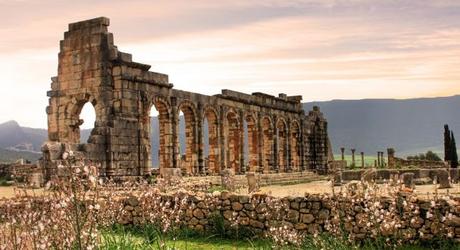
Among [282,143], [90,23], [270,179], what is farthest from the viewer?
[282,143]

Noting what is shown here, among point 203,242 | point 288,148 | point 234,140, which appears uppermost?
point 234,140

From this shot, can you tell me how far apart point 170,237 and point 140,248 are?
131 inches

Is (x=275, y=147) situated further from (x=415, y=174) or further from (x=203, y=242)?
(x=203, y=242)

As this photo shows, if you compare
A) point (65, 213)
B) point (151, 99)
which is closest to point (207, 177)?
point (151, 99)

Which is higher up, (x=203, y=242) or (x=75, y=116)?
(x=75, y=116)

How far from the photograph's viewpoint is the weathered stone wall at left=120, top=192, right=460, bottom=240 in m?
10.9

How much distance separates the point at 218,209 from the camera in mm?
12977

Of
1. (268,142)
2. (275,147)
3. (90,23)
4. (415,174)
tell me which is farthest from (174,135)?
(275,147)

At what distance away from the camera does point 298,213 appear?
40.7 ft

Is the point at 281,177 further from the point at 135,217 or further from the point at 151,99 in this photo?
the point at 135,217

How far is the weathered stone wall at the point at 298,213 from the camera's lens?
10.9 m

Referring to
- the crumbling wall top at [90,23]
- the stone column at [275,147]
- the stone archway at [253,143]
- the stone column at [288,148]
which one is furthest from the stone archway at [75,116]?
the stone column at [288,148]

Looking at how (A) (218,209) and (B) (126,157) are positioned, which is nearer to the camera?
(A) (218,209)

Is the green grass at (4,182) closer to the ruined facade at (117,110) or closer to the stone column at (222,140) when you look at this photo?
the ruined facade at (117,110)
